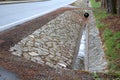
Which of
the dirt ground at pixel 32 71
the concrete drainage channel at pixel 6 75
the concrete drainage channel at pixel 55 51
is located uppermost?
the concrete drainage channel at pixel 6 75

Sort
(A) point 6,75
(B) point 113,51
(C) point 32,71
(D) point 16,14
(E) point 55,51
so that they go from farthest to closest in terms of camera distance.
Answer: (D) point 16,14, (E) point 55,51, (B) point 113,51, (C) point 32,71, (A) point 6,75

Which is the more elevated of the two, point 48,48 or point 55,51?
point 48,48

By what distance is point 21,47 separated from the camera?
396 inches

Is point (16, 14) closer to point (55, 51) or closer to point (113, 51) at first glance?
point (55, 51)

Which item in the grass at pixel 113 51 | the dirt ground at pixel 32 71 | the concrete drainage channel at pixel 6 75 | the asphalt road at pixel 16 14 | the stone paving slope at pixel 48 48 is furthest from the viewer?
the asphalt road at pixel 16 14

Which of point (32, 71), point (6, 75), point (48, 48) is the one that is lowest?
point (48, 48)

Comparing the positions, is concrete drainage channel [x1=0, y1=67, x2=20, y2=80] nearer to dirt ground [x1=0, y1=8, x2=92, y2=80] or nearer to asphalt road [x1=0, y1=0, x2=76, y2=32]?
dirt ground [x1=0, y1=8, x2=92, y2=80]

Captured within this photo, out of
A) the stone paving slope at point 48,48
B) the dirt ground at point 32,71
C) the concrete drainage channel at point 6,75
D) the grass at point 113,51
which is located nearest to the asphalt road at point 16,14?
the stone paving slope at point 48,48

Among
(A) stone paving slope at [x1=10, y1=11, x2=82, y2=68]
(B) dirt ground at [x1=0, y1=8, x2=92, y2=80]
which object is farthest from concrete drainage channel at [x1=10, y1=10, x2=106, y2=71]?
(B) dirt ground at [x1=0, y1=8, x2=92, y2=80]

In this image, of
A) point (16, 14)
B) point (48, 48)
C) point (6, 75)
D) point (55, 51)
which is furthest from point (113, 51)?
point (16, 14)

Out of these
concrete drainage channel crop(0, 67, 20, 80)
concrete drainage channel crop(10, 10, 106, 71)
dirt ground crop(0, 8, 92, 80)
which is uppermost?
concrete drainage channel crop(0, 67, 20, 80)

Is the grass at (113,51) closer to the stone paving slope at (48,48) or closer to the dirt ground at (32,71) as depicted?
the dirt ground at (32,71)

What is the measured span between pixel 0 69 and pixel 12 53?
1796mm

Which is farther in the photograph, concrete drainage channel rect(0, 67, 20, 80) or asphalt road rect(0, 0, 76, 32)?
asphalt road rect(0, 0, 76, 32)
